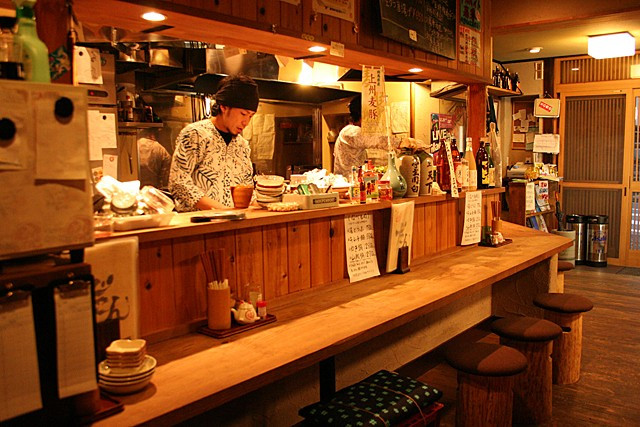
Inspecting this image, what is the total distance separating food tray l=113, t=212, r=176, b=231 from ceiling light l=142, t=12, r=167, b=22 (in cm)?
69

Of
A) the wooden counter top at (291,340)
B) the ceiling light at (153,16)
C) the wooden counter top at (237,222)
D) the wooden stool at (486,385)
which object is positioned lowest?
the wooden stool at (486,385)

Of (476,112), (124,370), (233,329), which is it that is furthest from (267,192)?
(476,112)

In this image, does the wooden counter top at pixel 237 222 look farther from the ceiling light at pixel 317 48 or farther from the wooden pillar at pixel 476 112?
the wooden pillar at pixel 476 112

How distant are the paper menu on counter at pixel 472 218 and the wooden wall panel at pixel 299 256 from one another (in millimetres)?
1593

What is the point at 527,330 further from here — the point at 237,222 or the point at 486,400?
the point at 237,222

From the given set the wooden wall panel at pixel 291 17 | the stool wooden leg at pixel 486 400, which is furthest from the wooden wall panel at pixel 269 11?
the stool wooden leg at pixel 486 400

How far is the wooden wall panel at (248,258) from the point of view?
217 centimetres

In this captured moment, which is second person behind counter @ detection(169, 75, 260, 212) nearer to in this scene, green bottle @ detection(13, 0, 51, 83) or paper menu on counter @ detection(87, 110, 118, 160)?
paper menu on counter @ detection(87, 110, 118, 160)

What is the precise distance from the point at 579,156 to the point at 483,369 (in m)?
6.64

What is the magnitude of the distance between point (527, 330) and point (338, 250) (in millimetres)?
1233

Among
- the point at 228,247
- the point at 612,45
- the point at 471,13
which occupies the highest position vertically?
the point at 612,45

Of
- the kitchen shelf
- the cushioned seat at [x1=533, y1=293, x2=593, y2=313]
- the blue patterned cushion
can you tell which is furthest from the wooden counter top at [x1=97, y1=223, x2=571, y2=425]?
the kitchen shelf

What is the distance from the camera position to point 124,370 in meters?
1.50

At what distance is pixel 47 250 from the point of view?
4.08 feet
